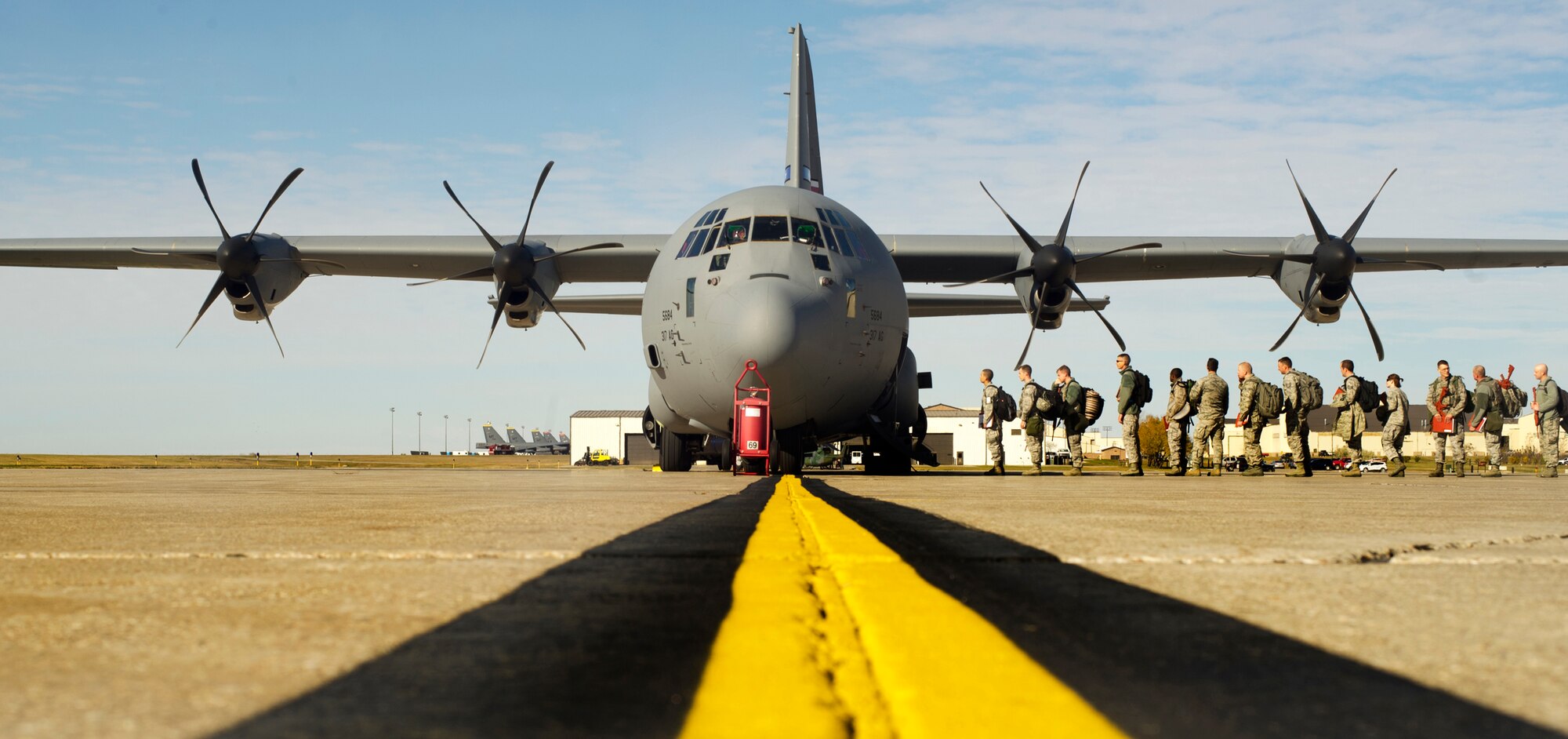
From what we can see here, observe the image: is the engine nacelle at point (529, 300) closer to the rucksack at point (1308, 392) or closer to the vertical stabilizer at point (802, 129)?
the vertical stabilizer at point (802, 129)

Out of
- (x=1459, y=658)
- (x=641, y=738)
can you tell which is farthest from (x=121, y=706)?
(x=1459, y=658)

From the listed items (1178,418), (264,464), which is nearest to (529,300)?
(1178,418)

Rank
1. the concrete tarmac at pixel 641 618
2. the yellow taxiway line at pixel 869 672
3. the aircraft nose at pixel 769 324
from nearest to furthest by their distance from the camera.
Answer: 1. the yellow taxiway line at pixel 869 672
2. the concrete tarmac at pixel 641 618
3. the aircraft nose at pixel 769 324

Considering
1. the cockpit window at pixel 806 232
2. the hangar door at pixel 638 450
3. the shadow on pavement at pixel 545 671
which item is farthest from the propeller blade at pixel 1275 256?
the hangar door at pixel 638 450

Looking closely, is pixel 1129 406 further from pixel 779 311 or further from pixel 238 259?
pixel 238 259

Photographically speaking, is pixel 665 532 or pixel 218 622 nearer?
pixel 218 622

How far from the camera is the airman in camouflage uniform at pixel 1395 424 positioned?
17.8 meters

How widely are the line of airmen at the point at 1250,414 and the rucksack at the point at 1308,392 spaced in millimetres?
12

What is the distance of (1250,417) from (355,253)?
14.7 m

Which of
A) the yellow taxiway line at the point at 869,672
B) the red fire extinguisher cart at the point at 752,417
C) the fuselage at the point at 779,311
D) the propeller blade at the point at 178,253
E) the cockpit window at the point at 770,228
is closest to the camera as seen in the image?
the yellow taxiway line at the point at 869,672

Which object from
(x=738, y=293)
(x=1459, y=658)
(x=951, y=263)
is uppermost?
(x=951, y=263)

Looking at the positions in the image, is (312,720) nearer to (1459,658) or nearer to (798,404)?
(1459,658)

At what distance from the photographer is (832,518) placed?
6.07 metres

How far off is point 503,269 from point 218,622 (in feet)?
53.9
